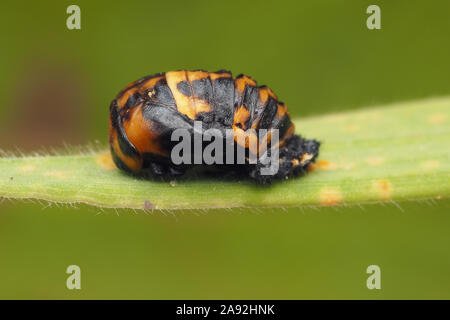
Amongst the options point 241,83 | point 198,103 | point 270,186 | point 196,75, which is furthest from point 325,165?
point 196,75

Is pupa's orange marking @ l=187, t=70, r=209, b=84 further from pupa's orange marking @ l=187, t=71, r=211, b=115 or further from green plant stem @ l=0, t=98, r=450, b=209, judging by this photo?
green plant stem @ l=0, t=98, r=450, b=209

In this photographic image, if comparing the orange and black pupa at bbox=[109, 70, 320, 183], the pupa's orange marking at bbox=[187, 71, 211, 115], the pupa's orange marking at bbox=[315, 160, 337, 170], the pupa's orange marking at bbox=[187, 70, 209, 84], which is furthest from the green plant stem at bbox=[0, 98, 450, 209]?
the pupa's orange marking at bbox=[187, 70, 209, 84]

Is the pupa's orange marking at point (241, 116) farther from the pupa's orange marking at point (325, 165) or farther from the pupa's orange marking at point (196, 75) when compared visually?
the pupa's orange marking at point (325, 165)

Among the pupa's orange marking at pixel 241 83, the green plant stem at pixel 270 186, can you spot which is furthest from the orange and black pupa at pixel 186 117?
the green plant stem at pixel 270 186

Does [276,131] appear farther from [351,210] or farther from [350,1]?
[350,1]

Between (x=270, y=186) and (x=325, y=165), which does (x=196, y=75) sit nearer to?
(x=270, y=186)

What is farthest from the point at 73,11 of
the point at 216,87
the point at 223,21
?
the point at 216,87
